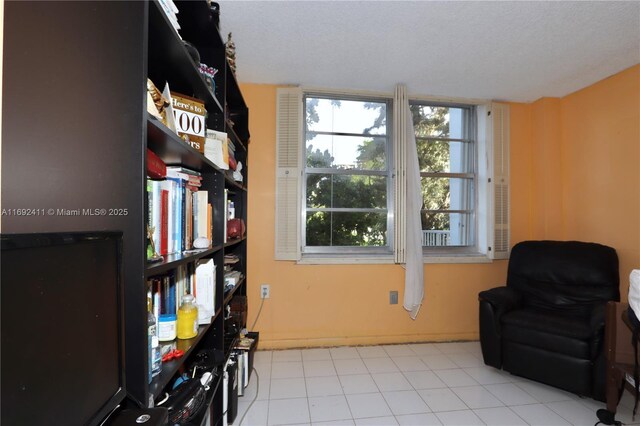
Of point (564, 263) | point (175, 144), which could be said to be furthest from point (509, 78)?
point (175, 144)

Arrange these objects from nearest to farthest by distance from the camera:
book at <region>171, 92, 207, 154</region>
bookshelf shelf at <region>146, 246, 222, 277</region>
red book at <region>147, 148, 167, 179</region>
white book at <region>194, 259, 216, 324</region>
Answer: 1. bookshelf shelf at <region>146, 246, 222, 277</region>
2. red book at <region>147, 148, 167, 179</region>
3. book at <region>171, 92, 207, 154</region>
4. white book at <region>194, 259, 216, 324</region>

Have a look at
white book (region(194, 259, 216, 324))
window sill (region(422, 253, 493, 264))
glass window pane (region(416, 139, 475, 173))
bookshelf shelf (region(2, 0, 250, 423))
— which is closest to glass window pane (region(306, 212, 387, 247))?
window sill (region(422, 253, 493, 264))

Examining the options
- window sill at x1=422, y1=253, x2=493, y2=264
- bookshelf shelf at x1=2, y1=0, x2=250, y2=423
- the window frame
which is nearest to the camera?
bookshelf shelf at x1=2, y1=0, x2=250, y2=423

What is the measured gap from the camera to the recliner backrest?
85.8 inches

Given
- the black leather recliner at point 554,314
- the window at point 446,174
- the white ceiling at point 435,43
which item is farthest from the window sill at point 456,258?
the white ceiling at point 435,43

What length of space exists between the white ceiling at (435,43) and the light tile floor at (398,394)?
256 centimetres

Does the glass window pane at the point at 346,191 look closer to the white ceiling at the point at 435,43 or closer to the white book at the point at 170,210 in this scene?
the white ceiling at the point at 435,43

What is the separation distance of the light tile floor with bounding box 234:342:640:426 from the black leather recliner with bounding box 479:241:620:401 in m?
0.15

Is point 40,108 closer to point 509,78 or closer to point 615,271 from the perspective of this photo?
point 509,78

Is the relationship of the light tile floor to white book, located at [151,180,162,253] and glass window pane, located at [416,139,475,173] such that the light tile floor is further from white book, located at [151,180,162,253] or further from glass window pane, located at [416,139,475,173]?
glass window pane, located at [416,139,475,173]

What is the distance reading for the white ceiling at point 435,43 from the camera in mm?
1696

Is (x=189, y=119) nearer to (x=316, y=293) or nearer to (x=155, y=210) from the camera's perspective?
(x=155, y=210)

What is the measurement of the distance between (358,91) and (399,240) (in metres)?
1.58

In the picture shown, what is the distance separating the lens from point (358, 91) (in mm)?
2768
